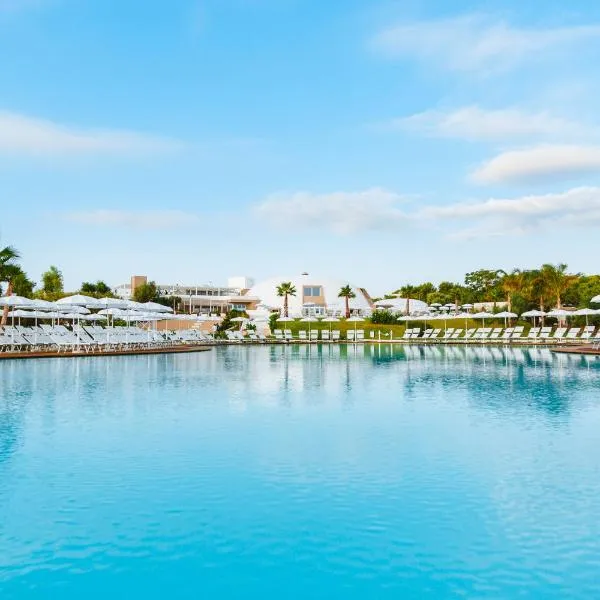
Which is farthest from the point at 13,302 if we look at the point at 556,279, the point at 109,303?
the point at 556,279

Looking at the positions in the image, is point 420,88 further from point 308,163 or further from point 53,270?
point 53,270

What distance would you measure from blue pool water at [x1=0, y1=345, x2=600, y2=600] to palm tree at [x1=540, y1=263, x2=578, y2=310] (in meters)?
39.1

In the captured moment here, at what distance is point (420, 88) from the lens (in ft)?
74.9

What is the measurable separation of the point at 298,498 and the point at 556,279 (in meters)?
47.4

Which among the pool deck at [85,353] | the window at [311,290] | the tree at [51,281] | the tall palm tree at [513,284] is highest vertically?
the tree at [51,281]

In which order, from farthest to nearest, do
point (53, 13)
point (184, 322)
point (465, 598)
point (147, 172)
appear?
point (184, 322), point (147, 172), point (53, 13), point (465, 598)

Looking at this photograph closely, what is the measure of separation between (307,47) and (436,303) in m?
51.3

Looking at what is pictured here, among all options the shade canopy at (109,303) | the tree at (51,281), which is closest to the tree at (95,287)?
the tree at (51,281)

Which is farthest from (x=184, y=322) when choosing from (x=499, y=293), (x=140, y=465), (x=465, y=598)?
(x=465, y=598)

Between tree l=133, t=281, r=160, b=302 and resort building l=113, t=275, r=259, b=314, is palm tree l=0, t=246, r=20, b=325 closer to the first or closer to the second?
tree l=133, t=281, r=160, b=302

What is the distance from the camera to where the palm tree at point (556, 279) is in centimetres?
4909

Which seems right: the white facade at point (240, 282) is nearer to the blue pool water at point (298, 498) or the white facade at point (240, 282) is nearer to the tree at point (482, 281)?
the tree at point (482, 281)

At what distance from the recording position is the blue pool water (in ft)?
14.3

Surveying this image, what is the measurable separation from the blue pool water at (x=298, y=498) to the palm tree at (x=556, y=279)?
3911 centimetres
